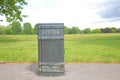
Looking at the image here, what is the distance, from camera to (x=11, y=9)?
24.4 m

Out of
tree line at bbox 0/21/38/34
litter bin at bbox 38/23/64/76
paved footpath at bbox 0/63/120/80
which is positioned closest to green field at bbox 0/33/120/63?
paved footpath at bbox 0/63/120/80

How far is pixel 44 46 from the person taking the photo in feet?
29.5

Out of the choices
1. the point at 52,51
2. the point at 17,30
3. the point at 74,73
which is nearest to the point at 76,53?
the point at 74,73

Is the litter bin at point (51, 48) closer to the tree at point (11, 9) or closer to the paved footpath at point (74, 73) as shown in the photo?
the paved footpath at point (74, 73)

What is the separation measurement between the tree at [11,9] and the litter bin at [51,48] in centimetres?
1273

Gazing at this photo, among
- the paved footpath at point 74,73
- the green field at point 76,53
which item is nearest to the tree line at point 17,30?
the green field at point 76,53

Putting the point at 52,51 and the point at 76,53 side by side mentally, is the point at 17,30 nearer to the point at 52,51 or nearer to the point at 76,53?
the point at 76,53

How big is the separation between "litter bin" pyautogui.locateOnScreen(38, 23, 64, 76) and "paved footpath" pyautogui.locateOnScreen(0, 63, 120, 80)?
0.31m

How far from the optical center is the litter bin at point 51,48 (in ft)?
29.2

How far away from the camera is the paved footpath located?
857 centimetres

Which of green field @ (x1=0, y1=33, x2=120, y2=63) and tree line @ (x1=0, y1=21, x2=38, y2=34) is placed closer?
green field @ (x1=0, y1=33, x2=120, y2=63)

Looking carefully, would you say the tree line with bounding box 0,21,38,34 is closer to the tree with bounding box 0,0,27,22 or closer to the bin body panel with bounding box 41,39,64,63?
the tree with bounding box 0,0,27,22

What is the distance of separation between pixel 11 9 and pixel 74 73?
53.8 feet

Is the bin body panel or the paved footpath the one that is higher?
the bin body panel
